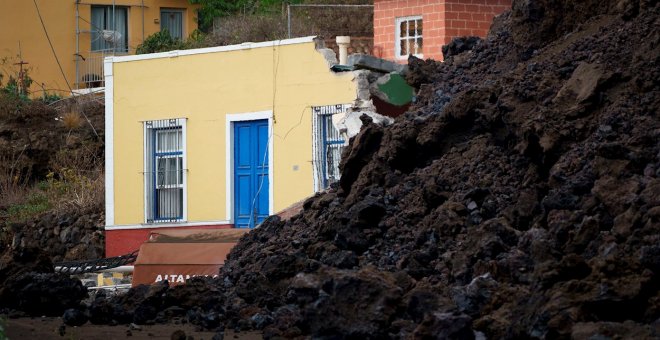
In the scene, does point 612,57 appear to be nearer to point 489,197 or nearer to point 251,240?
point 489,197

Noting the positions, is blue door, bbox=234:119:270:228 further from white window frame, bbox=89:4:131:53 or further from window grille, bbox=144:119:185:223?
white window frame, bbox=89:4:131:53

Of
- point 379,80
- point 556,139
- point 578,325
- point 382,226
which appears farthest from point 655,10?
point 379,80

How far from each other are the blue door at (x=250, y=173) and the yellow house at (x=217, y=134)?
2 cm

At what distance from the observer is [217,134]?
2289 cm

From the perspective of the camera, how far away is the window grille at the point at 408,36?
22641 millimetres

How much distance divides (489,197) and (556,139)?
0.70 metres

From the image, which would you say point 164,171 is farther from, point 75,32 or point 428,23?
point 75,32

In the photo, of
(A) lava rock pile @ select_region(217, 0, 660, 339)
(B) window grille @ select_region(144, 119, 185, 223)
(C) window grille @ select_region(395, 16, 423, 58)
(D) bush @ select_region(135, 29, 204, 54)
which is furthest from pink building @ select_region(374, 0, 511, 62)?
(D) bush @ select_region(135, 29, 204, 54)

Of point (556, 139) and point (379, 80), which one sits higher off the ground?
point (379, 80)

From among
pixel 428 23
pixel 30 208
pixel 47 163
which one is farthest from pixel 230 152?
pixel 47 163

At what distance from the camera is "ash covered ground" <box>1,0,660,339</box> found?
758 cm

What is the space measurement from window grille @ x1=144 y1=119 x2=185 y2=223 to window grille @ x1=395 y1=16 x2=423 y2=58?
13.4ft

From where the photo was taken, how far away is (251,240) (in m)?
13.7

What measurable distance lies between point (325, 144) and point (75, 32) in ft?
54.9
